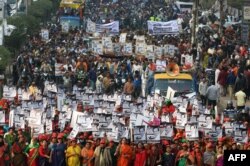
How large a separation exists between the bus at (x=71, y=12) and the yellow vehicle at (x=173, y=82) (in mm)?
19688

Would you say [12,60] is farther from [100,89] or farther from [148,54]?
[100,89]

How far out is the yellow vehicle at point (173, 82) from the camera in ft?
117

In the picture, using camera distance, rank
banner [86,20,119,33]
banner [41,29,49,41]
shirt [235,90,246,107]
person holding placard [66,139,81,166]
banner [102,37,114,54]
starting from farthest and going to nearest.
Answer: banner [86,20,119,33]
banner [41,29,49,41]
banner [102,37,114,54]
shirt [235,90,246,107]
person holding placard [66,139,81,166]

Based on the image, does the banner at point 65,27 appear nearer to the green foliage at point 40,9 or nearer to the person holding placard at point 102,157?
the green foliage at point 40,9

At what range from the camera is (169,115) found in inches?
1153

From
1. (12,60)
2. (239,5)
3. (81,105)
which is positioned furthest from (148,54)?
(239,5)

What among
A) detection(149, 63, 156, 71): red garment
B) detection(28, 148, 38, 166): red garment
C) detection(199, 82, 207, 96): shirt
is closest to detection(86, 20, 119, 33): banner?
detection(149, 63, 156, 71): red garment

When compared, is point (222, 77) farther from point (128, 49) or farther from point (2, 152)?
point (2, 152)

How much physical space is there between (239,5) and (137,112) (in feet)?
139

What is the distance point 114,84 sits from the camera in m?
38.1

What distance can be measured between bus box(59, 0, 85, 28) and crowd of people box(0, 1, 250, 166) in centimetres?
83

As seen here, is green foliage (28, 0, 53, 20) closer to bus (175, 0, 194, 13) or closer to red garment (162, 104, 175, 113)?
bus (175, 0, 194, 13)

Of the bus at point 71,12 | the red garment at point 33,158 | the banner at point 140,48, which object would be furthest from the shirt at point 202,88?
the bus at point 71,12

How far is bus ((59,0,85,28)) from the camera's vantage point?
5769 centimetres
